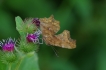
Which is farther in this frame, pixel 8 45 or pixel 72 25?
pixel 72 25

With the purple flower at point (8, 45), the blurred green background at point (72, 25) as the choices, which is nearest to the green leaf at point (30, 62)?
the purple flower at point (8, 45)

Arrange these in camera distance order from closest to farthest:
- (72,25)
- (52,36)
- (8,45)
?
(52,36)
(8,45)
(72,25)

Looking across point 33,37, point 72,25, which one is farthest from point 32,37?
point 72,25

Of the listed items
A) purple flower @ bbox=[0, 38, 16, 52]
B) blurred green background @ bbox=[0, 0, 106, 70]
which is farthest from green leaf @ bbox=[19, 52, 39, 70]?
blurred green background @ bbox=[0, 0, 106, 70]

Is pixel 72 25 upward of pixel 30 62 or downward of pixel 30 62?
upward

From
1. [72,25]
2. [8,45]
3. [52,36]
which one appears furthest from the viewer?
[72,25]

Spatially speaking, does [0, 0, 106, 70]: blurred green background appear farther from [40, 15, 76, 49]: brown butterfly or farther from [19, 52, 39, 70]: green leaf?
[40, 15, 76, 49]: brown butterfly

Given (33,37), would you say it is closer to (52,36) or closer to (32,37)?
(32,37)

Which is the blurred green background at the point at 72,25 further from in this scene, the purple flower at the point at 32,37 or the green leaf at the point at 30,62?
the green leaf at the point at 30,62
